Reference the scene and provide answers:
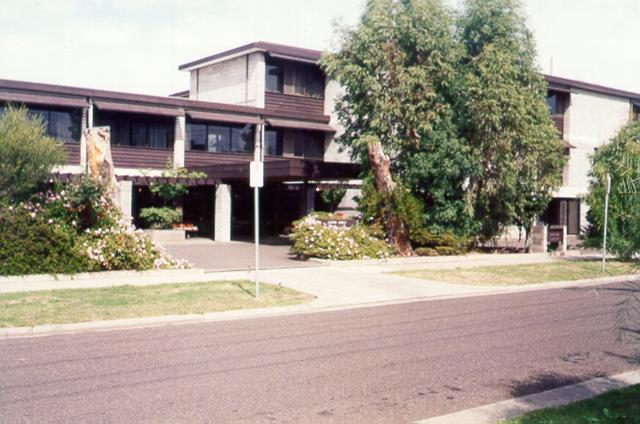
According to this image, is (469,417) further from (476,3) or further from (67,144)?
(67,144)

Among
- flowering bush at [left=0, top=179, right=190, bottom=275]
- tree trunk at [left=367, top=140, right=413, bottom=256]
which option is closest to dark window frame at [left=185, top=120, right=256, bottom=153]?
tree trunk at [left=367, top=140, right=413, bottom=256]

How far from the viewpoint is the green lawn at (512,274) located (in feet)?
62.1

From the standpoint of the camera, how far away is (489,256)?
25.4m

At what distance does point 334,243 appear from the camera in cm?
2205

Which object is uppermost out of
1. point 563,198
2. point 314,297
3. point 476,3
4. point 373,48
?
point 476,3

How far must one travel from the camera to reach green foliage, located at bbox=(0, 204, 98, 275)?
1520 centimetres

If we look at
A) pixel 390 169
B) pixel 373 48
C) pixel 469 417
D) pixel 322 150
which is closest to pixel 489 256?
pixel 390 169

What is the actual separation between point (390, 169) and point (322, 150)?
37.2 ft

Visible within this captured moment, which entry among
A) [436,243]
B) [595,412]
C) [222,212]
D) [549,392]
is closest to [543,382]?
[549,392]

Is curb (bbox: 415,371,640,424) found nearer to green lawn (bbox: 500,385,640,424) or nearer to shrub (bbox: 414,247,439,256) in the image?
green lawn (bbox: 500,385,640,424)

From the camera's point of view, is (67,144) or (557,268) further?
(67,144)

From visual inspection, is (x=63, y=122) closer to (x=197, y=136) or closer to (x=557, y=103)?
(x=197, y=136)

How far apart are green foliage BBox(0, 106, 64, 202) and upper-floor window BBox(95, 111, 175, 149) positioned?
9.73 metres

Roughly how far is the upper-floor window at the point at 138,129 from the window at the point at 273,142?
5.27 m
